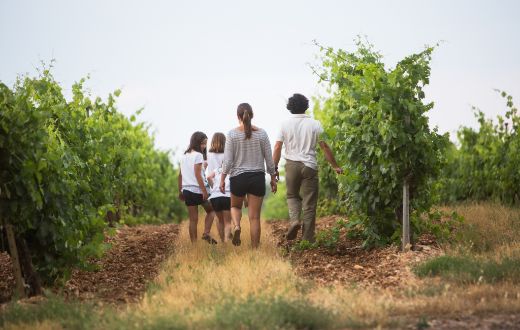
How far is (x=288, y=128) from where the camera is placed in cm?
1070

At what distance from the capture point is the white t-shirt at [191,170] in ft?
39.6

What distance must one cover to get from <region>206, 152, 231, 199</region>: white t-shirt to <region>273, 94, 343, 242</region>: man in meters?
1.42

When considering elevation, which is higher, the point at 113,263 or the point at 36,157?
the point at 36,157

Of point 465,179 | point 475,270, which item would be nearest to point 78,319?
point 475,270

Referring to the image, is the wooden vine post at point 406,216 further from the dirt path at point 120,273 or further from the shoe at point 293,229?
the dirt path at point 120,273

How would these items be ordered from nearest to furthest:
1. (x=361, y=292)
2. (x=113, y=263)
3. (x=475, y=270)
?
(x=361, y=292), (x=475, y=270), (x=113, y=263)

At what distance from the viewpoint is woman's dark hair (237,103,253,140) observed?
34.0 feet

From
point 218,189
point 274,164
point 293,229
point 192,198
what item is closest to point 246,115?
point 274,164

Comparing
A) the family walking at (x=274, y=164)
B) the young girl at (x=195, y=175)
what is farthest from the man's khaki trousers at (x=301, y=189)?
the young girl at (x=195, y=175)

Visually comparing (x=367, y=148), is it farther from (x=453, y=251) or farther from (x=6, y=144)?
(x=6, y=144)

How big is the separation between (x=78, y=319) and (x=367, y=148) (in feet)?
16.2

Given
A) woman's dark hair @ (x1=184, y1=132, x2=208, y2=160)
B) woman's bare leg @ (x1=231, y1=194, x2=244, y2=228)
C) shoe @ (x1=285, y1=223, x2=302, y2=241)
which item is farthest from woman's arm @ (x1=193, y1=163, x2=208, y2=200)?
shoe @ (x1=285, y1=223, x2=302, y2=241)

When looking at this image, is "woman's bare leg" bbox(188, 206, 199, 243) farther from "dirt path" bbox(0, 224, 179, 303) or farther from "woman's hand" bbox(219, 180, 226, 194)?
"woman's hand" bbox(219, 180, 226, 194)

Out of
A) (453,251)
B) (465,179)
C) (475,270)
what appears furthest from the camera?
(465,179)
